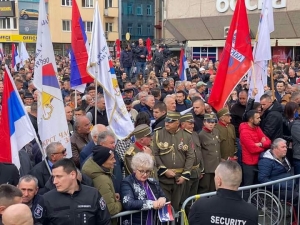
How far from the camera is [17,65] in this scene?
73.3 feet

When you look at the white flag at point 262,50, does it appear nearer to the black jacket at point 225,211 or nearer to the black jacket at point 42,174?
the black jacket at point 42,174

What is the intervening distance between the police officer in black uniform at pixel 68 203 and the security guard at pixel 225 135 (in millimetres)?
3516

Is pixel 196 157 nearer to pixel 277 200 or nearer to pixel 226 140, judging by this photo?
pixel 226 140

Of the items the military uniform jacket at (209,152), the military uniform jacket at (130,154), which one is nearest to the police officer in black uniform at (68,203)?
the military uniform jacket at (130,154)

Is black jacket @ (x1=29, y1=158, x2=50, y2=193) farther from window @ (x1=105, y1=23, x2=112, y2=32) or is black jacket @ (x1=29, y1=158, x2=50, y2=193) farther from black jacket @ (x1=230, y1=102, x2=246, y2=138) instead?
window @ (x1=105, y1=23, x2=112, y2=32)

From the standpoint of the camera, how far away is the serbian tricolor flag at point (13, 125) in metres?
5.50

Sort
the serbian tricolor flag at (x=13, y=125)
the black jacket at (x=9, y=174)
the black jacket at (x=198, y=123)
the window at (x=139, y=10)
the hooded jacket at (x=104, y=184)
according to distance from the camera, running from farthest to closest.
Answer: the window at (x=139, y=10) < the black jacket at (x=198, y=123) < the serbian tricolor flag at (x=13, y=125) < the black jacket at (x=9, y=174) < the hooded jacket at (x=104, y=184)

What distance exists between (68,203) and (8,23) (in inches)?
2180

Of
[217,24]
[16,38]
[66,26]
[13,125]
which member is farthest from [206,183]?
[16,38]

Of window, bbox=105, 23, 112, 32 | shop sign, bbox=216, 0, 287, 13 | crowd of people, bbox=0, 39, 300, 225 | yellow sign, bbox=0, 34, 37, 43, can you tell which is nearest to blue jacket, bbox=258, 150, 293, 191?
crowd of people, bbox=0, 39, 300, 225

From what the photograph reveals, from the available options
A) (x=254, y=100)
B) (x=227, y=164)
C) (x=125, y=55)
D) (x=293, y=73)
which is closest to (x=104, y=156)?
(x=227, y=164)

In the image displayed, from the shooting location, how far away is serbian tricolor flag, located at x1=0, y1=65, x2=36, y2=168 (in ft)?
18.1

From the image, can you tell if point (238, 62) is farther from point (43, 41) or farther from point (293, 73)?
point (293, 73)

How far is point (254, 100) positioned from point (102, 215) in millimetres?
4888
